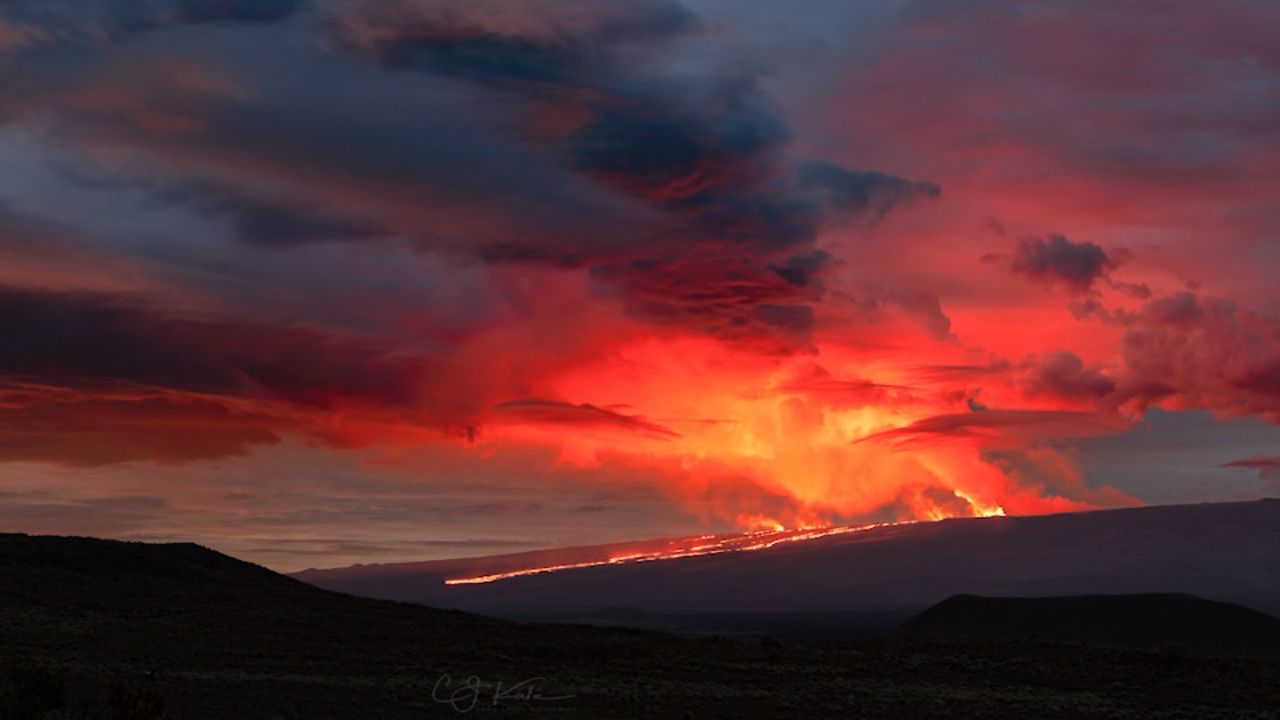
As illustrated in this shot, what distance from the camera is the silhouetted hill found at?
4023 inches

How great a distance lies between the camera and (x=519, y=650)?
205ft

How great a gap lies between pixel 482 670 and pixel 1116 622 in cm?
7741

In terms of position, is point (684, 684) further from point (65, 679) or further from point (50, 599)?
point (50, 599)

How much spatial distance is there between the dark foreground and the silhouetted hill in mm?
38381

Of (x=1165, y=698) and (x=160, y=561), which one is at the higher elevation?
(x=160, y=561)

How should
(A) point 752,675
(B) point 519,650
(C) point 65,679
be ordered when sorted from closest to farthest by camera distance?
(C) point 65,679
(A) point 752,675
(B) point 519,650

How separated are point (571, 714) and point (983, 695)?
65.6 ft

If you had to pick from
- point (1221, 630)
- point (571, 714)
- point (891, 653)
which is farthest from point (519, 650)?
point (1221, 630)
